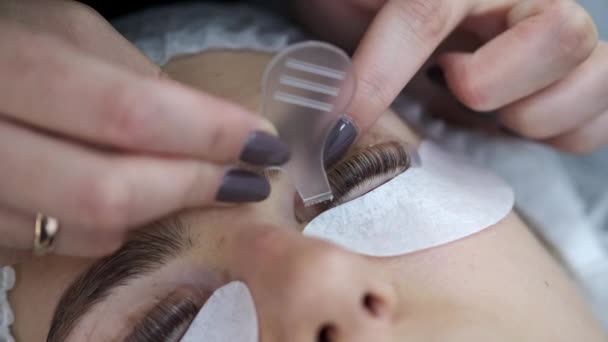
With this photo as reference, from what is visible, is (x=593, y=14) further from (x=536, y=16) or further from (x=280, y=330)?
(x=280, y=330)

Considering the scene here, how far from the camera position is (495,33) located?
0.88 meters

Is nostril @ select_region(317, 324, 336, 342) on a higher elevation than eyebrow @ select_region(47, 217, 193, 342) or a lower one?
higher

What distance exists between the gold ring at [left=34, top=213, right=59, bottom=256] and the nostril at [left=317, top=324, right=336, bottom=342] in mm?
275

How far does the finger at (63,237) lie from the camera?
55 cm

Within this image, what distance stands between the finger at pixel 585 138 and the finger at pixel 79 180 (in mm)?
669

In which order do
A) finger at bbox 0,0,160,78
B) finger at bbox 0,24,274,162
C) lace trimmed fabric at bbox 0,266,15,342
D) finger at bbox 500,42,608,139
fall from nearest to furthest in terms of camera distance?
finger at bbox 0,24,274,162 < finger at bbox 0,0,160,78 < lace trimmed fabric at bbox 0,266,15,342 < finger at bbox 500,42,608,139

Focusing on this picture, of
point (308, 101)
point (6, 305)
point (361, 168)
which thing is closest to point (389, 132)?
point (361, 168)

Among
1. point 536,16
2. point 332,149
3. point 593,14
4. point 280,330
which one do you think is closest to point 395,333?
point 280,330

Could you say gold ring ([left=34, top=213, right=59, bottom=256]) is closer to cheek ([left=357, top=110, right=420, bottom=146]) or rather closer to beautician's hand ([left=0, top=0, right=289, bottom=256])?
beautician's hand ([left=0, top=0, right=289, bottom=256])

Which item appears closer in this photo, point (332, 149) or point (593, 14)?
point (332, 149)

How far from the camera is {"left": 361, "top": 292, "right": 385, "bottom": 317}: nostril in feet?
1.89

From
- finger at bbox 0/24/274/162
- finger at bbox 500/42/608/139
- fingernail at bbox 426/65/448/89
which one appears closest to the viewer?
finger at bbox 0/24/274/162

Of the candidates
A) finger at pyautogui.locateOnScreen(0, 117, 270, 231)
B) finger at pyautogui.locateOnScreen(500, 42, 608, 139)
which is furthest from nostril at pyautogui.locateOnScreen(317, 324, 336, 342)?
finger at pyautogui.locateOnScreen(500, 42, 608, 139)

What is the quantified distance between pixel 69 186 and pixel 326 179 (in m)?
0.28
